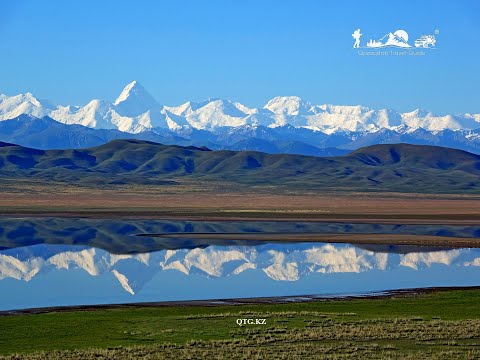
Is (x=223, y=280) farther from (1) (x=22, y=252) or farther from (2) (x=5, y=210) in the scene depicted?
(2) (x=5, y=210)

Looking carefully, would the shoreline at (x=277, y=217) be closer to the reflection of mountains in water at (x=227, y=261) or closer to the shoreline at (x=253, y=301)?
the reflection of mountains in water at (x=227, y=261)

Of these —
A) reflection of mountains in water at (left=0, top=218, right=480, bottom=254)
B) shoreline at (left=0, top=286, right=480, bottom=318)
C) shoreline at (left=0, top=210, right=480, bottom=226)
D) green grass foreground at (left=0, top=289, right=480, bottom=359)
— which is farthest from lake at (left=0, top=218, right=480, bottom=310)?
shoreline at (left=0, top=210, right=480, bottom=226)

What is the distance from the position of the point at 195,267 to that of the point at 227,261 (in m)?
5.35

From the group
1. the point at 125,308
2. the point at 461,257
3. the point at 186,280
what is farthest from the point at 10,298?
the point at 461,257

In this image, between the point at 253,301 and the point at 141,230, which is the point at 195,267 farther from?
the point at 141,230

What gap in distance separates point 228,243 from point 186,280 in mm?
26971

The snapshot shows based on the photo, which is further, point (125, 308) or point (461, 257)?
point (461, 257)

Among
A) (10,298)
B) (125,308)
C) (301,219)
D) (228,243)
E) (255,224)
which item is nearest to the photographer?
(125,308)

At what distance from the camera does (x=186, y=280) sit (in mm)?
63531

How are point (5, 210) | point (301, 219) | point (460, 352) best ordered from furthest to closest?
point (5, 210), point (301, 219), point (460, 352)

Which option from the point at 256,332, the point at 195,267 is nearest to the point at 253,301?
the point at 256,332

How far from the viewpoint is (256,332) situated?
40.4 meters

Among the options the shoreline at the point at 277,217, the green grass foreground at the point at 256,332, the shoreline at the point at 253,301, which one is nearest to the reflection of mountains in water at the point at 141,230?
the shoreline at the point at 277,217

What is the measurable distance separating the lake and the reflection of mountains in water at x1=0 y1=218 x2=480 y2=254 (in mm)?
189
